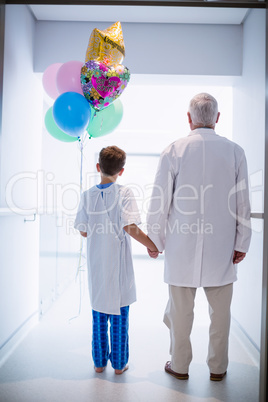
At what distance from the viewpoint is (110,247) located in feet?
6.80

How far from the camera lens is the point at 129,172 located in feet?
24.7

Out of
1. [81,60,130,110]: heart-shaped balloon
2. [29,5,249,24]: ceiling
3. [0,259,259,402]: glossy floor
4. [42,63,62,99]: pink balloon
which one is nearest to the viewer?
[0,259,259,402]: glossy floor

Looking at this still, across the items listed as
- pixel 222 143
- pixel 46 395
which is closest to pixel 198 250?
pixel 222 143

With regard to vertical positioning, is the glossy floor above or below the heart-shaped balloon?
below

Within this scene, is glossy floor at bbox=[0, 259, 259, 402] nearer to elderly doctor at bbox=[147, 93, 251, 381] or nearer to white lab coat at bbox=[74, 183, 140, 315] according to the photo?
elderly doctor at bbox=[147, 93, 251, 381]

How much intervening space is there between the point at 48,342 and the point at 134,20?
2.40 m

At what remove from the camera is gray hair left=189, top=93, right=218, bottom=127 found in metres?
2.00

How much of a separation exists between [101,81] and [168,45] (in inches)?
40.5

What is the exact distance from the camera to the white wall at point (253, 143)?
246 cm

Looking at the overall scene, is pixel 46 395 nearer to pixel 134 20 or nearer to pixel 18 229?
pixel 18 229

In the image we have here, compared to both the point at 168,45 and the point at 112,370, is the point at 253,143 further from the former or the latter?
the point at 112,370

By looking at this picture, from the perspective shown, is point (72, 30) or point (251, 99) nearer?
point (251, 99)

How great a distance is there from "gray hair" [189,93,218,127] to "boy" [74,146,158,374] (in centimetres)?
44

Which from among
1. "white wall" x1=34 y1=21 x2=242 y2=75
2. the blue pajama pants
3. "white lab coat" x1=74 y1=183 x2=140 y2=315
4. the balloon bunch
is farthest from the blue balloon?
the blue pajama pants
